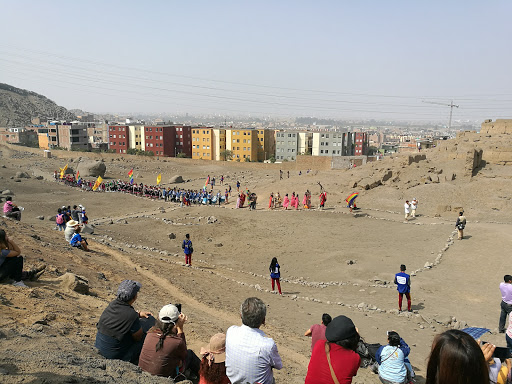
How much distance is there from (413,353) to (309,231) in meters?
14.5

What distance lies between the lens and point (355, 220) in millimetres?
25578

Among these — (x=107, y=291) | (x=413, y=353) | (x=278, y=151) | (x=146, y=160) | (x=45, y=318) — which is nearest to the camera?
(x=45, y=318)

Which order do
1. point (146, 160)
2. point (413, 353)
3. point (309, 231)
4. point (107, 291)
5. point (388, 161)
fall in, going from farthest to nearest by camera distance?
point (146, 160), point (388, 161), point (309, 231), point (107, 291), point (413, 353)

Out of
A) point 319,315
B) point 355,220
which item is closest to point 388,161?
point 355,220

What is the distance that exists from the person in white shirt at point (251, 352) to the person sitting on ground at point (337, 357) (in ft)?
1.51

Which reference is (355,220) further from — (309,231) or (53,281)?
(53,281)

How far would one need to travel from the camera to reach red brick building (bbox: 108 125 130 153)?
108 meters

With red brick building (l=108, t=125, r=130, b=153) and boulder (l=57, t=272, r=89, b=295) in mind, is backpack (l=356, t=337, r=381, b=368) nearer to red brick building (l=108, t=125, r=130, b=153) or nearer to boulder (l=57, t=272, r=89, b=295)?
boulder (l=57, t=272, r=89, b=295)

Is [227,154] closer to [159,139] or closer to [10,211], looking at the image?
[159,139]

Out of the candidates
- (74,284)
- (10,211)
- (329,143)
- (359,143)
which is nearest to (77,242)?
(10,211)

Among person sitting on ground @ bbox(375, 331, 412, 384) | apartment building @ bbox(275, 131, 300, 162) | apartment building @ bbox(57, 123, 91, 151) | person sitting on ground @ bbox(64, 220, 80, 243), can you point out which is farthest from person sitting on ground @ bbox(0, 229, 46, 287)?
apartment building @ bbox(275, 131, 300, 162)

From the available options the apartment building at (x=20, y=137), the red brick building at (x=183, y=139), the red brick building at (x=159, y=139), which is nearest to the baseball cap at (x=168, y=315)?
the red brick building at (x=159, y=139)

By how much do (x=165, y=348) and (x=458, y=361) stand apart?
3.59 metres

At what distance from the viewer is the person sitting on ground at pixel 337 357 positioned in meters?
4.21
